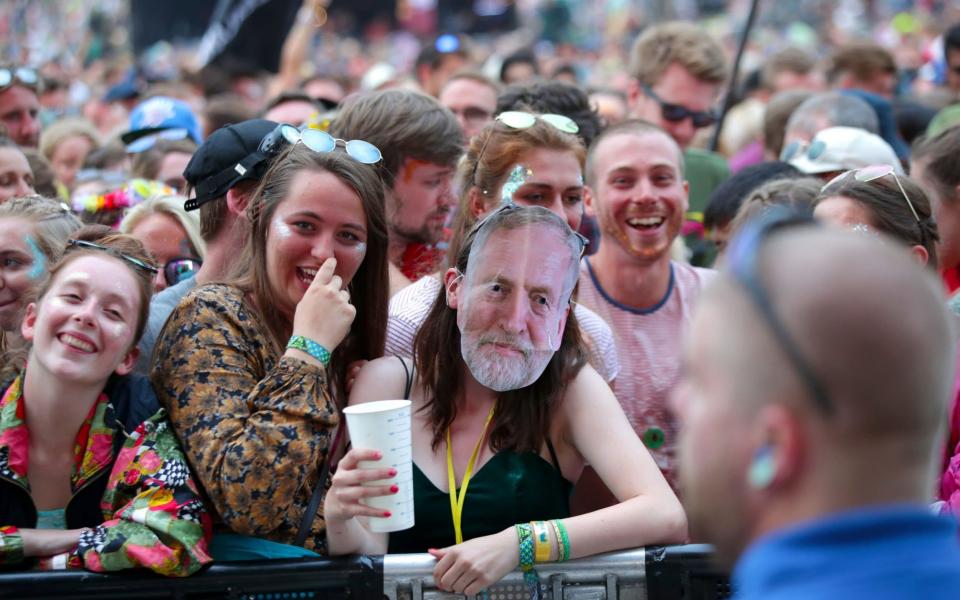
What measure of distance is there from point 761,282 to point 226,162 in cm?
242

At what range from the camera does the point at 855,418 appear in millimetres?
1405

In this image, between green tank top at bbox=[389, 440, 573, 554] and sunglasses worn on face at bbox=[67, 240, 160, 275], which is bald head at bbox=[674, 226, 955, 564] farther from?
sunglasses worn on face at bbox=[67, 240, 160, 275]

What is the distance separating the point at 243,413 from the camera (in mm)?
2873

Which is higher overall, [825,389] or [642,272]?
[642,272]

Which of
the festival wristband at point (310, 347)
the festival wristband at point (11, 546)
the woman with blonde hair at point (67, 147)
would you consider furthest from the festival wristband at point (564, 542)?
the woman with blonde hair at point (67, 147)

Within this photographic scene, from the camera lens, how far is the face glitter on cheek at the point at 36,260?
366 cm

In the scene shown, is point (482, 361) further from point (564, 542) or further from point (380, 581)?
point (380, 581)

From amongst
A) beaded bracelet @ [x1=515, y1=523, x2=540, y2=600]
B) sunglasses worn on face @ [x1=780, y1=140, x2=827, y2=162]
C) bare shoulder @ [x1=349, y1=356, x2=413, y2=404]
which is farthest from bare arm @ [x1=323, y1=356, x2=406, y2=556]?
sunglasses worn on face @ [x1=780, y1=140, x2=827, y2=162]

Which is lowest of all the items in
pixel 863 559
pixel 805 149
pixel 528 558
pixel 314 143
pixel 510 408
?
pixel 863 559

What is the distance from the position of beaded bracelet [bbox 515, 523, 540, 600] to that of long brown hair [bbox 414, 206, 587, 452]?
12.4 inches

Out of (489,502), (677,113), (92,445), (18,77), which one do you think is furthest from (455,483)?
(18,77)

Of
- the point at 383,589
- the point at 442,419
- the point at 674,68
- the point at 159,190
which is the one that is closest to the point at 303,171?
the point at 442,419

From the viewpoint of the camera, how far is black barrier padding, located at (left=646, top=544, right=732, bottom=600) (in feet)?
9.47

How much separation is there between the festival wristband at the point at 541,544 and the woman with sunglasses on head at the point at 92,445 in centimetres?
83
